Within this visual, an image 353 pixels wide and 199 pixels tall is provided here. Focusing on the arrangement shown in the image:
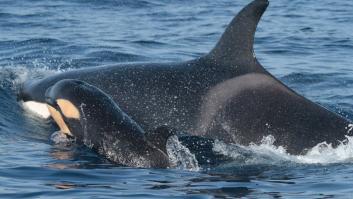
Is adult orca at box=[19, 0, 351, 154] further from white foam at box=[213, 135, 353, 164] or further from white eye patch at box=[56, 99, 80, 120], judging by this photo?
white eye patch at box=[56, 99, 80, 120]

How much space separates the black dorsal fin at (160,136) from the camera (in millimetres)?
11562

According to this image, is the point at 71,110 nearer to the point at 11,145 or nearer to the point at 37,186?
the point at 11,145

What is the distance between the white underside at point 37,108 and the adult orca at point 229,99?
1007 millimetres

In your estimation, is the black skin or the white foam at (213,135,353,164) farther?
the white foam at (213,135,353,164)

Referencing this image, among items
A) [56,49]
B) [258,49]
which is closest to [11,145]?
[56,49]

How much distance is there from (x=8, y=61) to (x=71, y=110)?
8.59m

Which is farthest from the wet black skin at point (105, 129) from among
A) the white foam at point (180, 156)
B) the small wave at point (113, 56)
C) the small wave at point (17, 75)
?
the small wave at point (113, 56)

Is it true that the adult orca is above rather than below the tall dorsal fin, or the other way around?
below

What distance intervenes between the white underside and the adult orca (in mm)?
1007

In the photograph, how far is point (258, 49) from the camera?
920 inches

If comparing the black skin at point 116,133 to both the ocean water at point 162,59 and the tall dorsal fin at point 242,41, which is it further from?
the tall dorsal fin at point 242,41

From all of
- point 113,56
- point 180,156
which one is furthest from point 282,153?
point 113,56

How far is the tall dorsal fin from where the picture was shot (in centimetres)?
1333

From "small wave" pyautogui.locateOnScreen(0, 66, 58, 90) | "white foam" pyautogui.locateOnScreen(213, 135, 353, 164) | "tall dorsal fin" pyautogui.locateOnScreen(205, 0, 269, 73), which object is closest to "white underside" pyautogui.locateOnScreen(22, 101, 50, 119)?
"small wave" pyautogui.locateOnScreen(0, 66, 58, 90)
